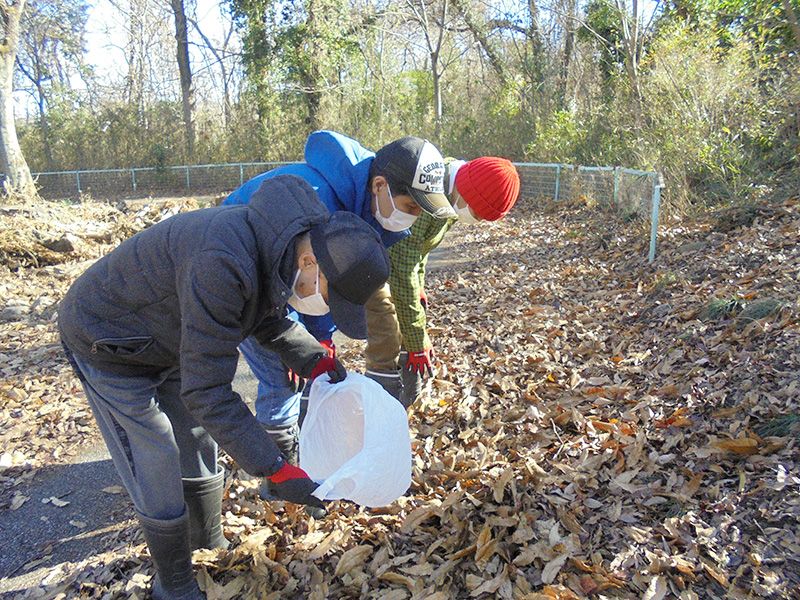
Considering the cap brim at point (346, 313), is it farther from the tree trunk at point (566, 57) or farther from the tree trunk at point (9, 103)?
the tree trunk at point (566, 57)

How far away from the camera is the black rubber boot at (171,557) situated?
2266 mm

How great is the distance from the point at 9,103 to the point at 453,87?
47.6ft

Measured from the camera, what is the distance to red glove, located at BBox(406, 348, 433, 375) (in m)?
3.68

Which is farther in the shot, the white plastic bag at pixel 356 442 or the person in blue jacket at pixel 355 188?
the person in blue jacket at pixel 355 188

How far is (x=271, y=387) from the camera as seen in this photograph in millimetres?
2936

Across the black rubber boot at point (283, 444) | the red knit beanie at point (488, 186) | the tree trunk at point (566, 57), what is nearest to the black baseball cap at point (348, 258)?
the black rubber boot at point (283, 444)

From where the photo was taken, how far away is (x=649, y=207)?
764cm

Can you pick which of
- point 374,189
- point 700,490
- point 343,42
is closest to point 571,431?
point 700,490

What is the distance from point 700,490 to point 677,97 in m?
7.28

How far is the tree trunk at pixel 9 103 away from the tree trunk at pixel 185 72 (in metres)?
10.6

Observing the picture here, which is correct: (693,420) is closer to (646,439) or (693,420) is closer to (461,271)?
(646,439)

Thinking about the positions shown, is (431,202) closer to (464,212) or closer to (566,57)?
(464,212)

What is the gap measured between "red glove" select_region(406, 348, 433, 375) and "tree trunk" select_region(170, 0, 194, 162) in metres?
22.7

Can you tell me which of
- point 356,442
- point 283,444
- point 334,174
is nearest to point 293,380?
point 283,444
